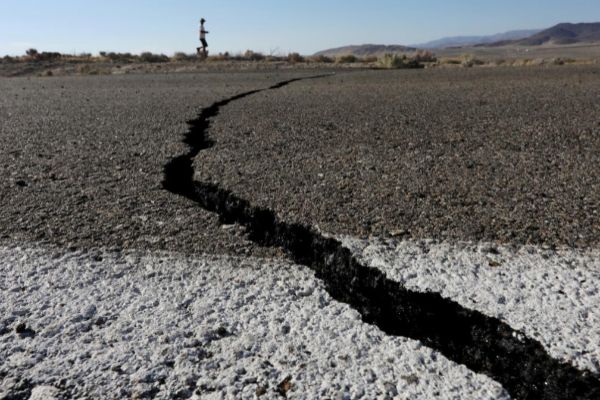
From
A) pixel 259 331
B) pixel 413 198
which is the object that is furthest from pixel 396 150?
pixel 259 331

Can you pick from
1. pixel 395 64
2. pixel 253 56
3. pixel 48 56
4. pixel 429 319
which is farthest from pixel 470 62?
pixel 48 56

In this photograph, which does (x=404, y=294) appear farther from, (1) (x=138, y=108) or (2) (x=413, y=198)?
(1) (x=138, y=108)

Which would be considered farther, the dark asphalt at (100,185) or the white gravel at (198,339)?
the dark asphalt at (100,185)

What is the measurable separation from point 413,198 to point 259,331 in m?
1.28

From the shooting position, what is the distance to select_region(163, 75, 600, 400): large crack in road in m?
1.34

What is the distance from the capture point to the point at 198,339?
4.97ft

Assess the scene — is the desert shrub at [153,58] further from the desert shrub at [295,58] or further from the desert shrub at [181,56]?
the desert shrub at [295,58]

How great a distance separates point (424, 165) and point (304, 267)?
4.83ft

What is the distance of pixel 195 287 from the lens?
181 cm

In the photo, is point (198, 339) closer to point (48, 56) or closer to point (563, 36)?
point (48, 56)

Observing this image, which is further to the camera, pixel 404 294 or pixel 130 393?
pixel 404 294

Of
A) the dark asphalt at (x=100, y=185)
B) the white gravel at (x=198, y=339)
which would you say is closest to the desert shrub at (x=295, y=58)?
the dark asphalt at (x=100, y=185)

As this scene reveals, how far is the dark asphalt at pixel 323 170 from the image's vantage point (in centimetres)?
226

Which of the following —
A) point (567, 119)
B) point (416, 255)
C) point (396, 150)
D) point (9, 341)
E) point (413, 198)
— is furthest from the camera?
point (567, 119)
